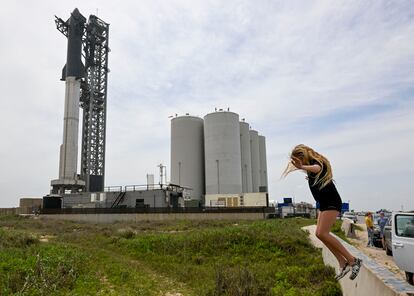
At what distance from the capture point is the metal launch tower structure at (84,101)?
53.2 m

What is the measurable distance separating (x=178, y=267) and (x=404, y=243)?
783 centimetres

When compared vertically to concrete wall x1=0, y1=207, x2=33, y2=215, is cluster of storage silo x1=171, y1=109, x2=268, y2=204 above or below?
above

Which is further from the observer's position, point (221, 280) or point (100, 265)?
point (100, 265)

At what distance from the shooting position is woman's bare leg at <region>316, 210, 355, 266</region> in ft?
13.8

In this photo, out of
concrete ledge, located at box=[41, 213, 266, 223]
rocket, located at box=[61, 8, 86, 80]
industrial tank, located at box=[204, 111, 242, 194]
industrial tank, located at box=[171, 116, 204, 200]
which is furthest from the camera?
industrial tank, located at box=[171, 116, 204, 200]

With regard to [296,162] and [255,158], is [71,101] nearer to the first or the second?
[255,158]

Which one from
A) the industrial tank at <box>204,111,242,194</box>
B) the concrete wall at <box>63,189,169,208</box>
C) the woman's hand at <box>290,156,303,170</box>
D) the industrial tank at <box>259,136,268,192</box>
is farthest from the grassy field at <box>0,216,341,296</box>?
the industrial tank at <box>259,136,268,192</box>

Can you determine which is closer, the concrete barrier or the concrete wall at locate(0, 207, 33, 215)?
the concrete barrier

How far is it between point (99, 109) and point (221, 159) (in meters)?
22.4

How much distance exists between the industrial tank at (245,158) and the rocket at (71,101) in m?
29.2

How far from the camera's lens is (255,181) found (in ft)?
241

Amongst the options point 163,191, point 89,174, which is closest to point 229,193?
point 163,191

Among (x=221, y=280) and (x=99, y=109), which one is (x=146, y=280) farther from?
(x=99, y=109)

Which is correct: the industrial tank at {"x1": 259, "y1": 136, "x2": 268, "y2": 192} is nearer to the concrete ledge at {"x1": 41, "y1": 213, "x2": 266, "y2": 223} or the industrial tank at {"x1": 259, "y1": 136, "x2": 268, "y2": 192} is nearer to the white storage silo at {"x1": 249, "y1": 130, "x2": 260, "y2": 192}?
the white storage silo at {"x1": 249, "y1": 130, "x2": 260, "y2": 192}
